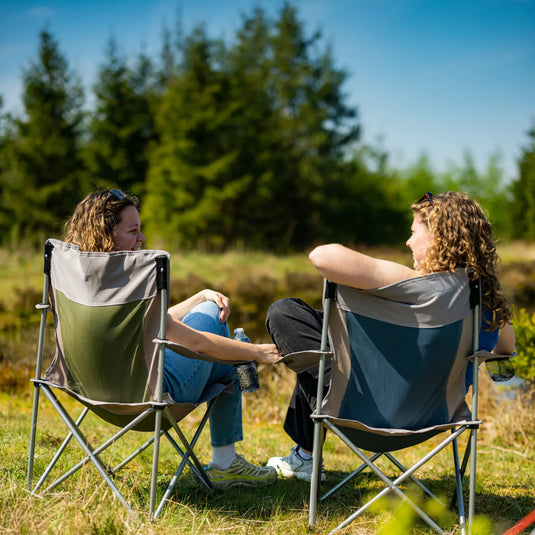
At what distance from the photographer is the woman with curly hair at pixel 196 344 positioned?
94.3 inches

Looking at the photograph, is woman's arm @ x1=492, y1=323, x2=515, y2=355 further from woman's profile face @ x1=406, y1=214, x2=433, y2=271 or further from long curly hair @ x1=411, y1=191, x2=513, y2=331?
woman's profile face @ x1=406, y1=214, x2=433, y2=271

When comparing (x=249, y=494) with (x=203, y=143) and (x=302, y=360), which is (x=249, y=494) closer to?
(x=302, y=360)

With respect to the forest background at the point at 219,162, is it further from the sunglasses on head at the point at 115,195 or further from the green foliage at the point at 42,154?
the sunglasses on head at the point at 115,195

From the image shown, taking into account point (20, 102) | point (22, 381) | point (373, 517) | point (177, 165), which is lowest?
point (22, 381)

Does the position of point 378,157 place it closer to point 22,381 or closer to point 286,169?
point 286,169

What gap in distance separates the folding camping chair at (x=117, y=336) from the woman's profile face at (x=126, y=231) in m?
0.20

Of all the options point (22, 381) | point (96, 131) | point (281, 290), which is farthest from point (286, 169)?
point (22, 381)

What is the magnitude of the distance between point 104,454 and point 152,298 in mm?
1405

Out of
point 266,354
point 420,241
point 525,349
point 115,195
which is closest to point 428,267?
point 420,241

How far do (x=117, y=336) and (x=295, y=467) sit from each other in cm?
124

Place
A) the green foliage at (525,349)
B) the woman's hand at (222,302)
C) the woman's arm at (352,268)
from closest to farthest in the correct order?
1. the woman's arm at (352,268)
2. the woman's hand at (222,302)
3. the green foliage at (525,349)

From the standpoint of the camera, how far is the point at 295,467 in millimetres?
3012

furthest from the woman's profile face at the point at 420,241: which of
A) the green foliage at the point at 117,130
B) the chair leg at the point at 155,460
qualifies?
the green foliage at the point at 117,130

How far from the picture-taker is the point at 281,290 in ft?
34.4
